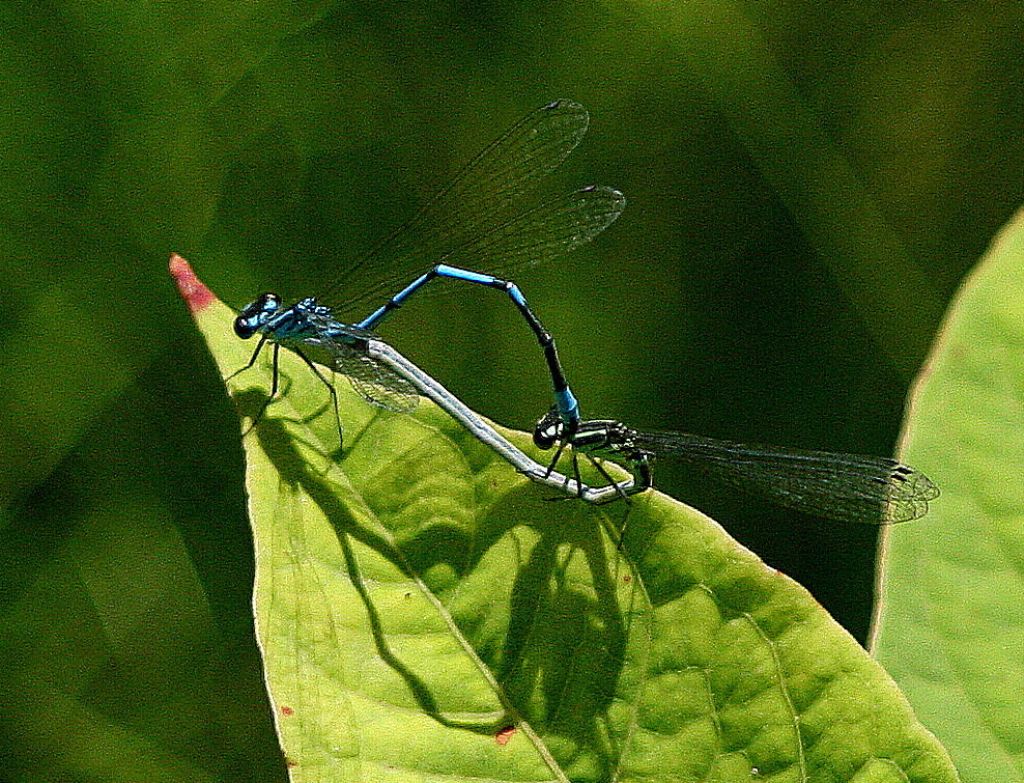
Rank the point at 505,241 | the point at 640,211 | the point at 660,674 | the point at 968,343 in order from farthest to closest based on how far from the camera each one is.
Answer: the point at 640,211
the point at 505,241
the point at 968,343
the point at 660,674

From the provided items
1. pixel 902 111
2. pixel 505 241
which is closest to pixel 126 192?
pixel 505 241

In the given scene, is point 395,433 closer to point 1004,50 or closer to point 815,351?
point 815,351

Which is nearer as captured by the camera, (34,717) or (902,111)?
(34,717)

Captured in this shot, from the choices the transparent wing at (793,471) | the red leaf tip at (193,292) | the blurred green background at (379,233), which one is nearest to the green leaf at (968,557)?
the transparent wing at (793,471)

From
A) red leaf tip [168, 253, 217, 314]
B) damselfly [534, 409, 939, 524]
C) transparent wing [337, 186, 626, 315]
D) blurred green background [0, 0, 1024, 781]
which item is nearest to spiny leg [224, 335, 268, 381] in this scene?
red leaf tip [168, 253, 217, 314]

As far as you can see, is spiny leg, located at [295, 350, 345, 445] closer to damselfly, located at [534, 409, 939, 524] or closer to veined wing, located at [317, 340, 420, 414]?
veined wing, located at [317, 340, 420, 414]

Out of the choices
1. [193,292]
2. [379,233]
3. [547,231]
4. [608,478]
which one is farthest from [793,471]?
[379,233]

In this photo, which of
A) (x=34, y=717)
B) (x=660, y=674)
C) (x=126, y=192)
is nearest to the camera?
(x=660, y=674)
